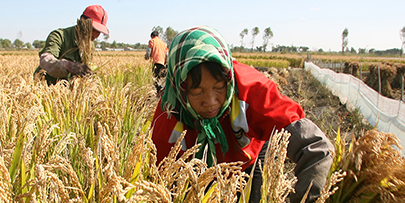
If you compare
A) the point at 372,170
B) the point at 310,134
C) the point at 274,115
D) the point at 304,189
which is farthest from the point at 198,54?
the point at 372,170

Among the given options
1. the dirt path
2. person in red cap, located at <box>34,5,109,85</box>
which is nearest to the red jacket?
the dirt path

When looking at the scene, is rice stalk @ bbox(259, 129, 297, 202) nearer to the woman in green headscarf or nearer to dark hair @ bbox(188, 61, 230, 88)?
the woman in green headscarf

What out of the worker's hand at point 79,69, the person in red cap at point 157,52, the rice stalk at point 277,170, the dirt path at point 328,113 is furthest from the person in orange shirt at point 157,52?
the rice stalk at point 277,170

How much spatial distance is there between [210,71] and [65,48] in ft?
8.85

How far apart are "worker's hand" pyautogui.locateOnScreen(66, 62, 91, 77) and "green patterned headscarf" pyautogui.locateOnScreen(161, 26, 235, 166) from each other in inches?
52.7

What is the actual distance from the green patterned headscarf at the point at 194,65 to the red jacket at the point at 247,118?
83 mm

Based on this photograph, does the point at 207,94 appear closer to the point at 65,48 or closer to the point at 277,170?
the point at 277,170

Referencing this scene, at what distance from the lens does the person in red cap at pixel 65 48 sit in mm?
2623

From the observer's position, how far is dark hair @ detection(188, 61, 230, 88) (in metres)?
1.26

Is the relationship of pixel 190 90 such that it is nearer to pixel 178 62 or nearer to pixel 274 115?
pixel 178 62

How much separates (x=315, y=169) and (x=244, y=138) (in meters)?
0.51

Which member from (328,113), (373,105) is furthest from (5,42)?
(373,105)

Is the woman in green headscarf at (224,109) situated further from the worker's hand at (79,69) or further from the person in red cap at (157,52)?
the person in red cap at (157,52)

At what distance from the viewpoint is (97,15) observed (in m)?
2.90
